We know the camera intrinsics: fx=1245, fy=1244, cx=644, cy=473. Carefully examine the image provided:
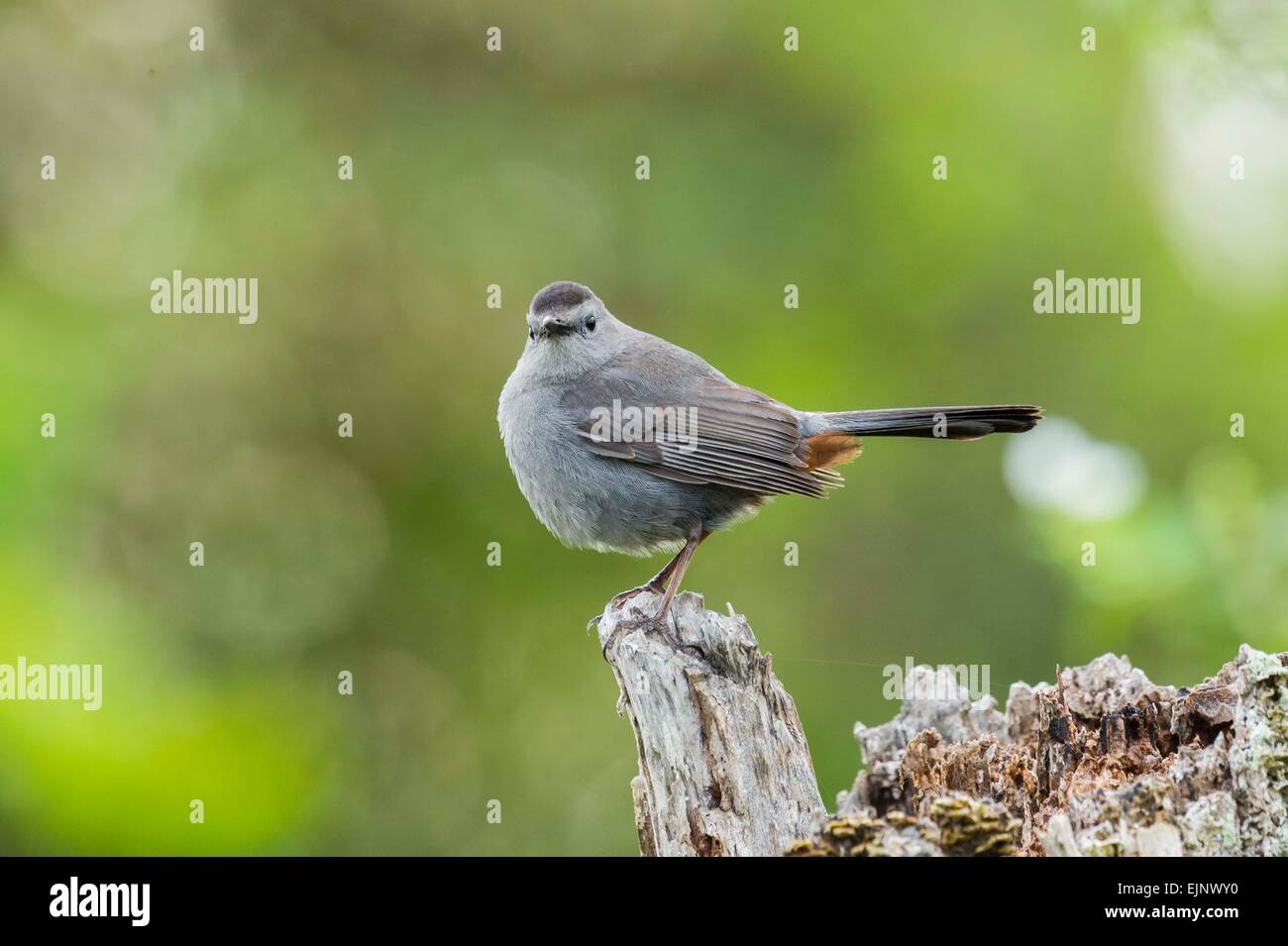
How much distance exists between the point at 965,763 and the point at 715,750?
35.0 inches

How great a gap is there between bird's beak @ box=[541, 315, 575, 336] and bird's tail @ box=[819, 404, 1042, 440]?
1624 millimetres

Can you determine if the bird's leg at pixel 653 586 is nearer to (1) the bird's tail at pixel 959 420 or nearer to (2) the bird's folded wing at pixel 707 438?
(2) the bird's folded wing at pixel 707 438

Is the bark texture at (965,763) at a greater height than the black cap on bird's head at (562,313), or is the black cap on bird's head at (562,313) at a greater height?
the black cap on bird's head at (562,313)

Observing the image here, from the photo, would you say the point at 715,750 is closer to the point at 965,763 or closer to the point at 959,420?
the point at 965,763

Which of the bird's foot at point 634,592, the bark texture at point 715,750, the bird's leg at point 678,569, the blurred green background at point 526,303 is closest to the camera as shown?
the bark texture at point 715,750

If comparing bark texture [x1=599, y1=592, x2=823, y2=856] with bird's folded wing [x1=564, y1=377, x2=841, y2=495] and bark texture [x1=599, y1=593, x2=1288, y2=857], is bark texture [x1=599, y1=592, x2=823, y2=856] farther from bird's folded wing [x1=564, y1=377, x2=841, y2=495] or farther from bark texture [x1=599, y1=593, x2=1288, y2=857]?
bird's folded wing [x1=564, y1=377, x2=841, y2=495]

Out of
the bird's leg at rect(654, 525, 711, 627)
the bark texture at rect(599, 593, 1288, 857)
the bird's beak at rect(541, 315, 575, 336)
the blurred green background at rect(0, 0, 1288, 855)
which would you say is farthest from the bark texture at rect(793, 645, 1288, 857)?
the blurred green background at rect(0, 0, 1288, 855)

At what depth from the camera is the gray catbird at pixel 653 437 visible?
600cm

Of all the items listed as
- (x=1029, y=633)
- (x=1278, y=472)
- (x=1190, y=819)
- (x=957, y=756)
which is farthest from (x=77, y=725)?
(x=1278, y=472)

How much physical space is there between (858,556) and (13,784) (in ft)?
19.3

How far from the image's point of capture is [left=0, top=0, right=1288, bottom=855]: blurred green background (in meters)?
8.67

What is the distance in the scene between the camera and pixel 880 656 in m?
8.98

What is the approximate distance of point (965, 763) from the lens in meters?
4.43

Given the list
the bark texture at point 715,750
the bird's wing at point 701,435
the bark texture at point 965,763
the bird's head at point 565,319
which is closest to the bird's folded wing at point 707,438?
the bird's wing at point 701,435
